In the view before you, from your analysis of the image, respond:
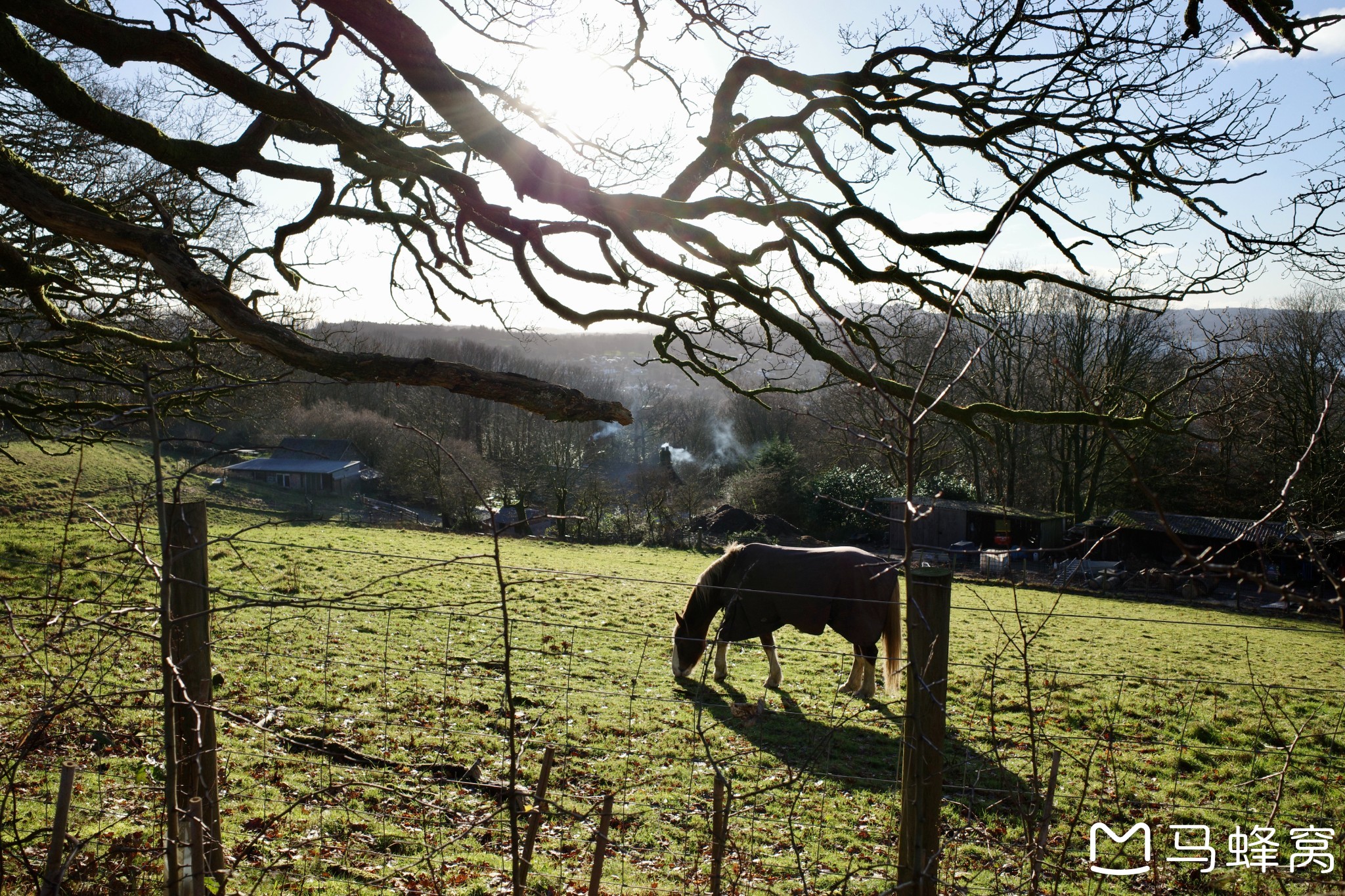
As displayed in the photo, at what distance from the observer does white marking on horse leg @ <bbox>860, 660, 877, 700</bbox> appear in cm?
898

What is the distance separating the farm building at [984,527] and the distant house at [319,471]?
28.0 meters

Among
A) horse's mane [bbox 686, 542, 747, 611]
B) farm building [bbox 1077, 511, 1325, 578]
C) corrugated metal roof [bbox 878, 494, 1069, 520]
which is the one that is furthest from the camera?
corrugated metal roof [bbox 878, 494, 1069, 520]

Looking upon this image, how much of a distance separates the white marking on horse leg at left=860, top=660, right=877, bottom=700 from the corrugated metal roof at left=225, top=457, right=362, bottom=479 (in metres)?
39.3

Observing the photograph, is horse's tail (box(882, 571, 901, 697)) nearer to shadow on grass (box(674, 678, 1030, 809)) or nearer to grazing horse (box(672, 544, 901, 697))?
grazing horse (box(672, 544, 901, 697))

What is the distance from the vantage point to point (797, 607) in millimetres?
9156

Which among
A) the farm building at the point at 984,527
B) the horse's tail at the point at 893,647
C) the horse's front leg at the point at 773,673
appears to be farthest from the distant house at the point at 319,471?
the horse's tail at the point at 893,647

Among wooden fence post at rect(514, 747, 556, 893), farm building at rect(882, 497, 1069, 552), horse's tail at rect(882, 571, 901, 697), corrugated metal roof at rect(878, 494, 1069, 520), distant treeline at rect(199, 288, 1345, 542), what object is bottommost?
horse's tail at rect(882, 571, 901, 697)

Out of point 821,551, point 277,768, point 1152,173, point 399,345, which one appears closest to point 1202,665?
point 821,551

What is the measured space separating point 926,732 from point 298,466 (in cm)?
4692

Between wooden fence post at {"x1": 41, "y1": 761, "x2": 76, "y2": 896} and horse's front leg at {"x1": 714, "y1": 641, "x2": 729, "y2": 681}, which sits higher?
wooden fence post at {"x1": 41, "y1": 761, "x2": 76, "y2": 896}

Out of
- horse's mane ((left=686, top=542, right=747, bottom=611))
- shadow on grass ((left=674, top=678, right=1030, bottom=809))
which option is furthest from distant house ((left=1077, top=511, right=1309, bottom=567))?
shadow on grass ((left=674, top=678, right=1030, bottom=809))

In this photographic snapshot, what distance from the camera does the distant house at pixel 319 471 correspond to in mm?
42781

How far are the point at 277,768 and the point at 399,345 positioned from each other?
57951mm

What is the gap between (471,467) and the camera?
102ft
